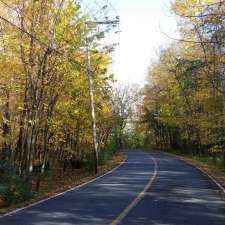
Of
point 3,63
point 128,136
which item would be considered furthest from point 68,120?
point 128,136

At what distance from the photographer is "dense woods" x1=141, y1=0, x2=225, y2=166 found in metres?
22.7

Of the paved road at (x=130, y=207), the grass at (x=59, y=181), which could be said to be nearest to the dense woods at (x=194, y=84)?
the paved road at (x=130, y=207)

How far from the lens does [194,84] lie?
30516 millimetres

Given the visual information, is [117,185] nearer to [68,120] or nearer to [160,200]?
[160,200]

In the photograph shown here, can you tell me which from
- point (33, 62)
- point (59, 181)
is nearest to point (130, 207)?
point (33, 62)

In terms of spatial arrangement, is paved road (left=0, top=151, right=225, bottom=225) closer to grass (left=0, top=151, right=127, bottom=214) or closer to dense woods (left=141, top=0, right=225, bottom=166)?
grass (left=0, top=151, right=127, bottom=214)

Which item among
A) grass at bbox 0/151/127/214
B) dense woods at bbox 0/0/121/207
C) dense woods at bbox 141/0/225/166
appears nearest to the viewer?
grass at bbox 0/151/127/214

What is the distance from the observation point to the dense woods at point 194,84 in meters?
22.7

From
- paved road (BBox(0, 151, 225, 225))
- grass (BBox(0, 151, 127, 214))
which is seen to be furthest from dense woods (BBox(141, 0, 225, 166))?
grass (BBox(0, 151, 127, 214))

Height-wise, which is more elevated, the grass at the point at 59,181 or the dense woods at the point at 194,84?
the dense woods at the point at 194,84

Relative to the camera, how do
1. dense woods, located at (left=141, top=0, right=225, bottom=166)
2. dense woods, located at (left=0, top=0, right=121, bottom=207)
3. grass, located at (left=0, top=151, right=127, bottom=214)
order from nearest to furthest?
grass, located at (left=0, top=151, right=127, bottom=214) < dense woods, located at (left=0, top=0, right=121, bottom=207) < dense woods, located at (left=141, top=0, right=225, bottom=166)

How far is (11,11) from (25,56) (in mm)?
3169

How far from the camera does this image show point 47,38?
18.9 metres

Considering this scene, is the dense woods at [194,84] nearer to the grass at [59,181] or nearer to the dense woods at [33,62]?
the dense woods at [33,62]
